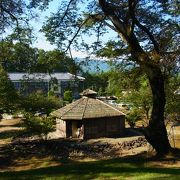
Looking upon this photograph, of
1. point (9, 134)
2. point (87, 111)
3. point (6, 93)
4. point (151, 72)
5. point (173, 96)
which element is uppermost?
point (151, 72)

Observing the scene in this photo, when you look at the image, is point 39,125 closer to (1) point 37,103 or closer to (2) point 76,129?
(2) point 76,129

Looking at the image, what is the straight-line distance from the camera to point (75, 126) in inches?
1344

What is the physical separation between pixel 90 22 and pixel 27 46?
3.81 m

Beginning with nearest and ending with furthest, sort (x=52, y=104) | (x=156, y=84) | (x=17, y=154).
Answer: (x=156, y=84) < (x=17, y=154) < (x=52, y=104)

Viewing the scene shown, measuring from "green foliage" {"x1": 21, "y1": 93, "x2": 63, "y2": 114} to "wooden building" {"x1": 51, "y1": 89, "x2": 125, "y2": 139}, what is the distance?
10039mm

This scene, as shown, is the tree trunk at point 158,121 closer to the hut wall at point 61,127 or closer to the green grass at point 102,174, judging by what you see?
the green grass at point 102,174

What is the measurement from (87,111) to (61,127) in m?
3.49

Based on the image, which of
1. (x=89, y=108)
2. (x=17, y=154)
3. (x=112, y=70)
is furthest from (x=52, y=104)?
(x=112, y=70)

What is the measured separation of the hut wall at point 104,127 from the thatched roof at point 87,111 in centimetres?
49

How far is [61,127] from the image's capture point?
117ft

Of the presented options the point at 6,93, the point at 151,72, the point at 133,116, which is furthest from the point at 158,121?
the point at 6,93

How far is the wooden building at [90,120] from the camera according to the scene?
3338cm

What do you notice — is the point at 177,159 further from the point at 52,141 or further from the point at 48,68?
the point at 52,141

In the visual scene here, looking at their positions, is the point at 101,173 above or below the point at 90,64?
below
